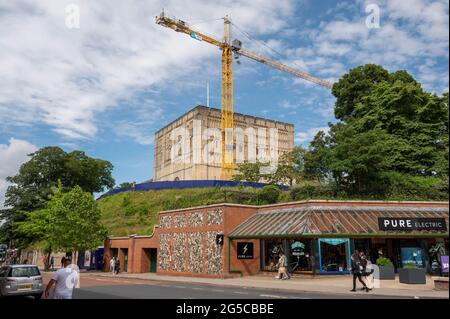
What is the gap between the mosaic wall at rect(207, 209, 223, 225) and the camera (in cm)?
3269

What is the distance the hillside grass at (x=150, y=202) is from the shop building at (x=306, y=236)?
10.9 m

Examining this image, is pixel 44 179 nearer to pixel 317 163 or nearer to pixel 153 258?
pixel 153 258

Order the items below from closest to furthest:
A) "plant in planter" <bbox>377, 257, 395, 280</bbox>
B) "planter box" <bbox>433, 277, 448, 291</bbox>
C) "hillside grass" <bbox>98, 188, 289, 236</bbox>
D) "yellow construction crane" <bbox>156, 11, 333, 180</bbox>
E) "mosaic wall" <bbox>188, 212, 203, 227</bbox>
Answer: "planter box" <bbox>433, 277, 448, 291</bbox>, "plant in planter" <bbox>377, 257, 395, 280</bbox>, "mosaic wall" <bbox>188, 212, 203, 227</bbox>, "hillside grass" <bbox>98, 188, 289, 236</bbox>, "yellow construction crane" <bbox>156, 11, 333, 180</bbox>

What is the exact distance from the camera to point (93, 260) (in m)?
49.9

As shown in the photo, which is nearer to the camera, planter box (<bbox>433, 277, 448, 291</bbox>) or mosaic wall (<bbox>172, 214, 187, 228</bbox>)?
planter box (<bbox>433, 277, 448, 291</bbox>)

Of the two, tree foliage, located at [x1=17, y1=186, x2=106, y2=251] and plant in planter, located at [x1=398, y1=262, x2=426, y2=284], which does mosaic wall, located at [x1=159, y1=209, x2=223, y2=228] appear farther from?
plant in planter, located at [x1=398, y1=262, x2=426, y2=284]

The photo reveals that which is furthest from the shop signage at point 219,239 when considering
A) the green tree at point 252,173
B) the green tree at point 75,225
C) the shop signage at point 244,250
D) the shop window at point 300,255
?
the green tree at point 252,173

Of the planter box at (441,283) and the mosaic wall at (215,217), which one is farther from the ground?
the mosaic wall at (215,217)

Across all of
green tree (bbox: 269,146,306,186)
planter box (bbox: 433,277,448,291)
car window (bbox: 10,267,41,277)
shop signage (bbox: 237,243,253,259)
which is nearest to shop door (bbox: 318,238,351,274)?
shop signage (bbox: 237,243,253,259)

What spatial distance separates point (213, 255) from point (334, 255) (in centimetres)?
1016

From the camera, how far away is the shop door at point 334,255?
26859mm

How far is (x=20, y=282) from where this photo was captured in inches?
702

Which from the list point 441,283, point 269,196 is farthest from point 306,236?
point 269,196

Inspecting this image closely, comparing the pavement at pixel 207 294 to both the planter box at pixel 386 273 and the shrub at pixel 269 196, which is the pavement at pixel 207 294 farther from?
the shrub at pixel 269 196
